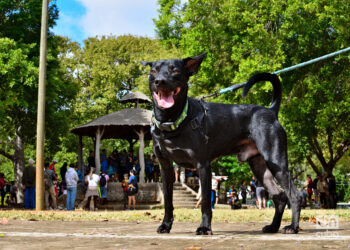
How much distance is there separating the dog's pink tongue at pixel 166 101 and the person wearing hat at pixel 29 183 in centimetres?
1457

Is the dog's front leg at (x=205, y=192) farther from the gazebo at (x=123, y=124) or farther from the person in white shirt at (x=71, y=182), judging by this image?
the gazebo at (x=123, y=124)

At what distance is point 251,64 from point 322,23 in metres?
4.67

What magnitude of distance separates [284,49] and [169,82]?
69.1ft

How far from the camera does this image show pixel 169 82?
5.28 metres

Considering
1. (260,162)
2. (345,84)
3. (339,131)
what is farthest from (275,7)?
(260,162)

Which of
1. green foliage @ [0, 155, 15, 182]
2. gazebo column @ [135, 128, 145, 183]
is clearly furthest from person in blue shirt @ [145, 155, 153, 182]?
green foliage @ [0, 155, 15, 182]

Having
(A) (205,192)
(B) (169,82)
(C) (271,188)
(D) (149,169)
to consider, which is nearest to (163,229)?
(A) (205,192)

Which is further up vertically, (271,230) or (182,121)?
(182,121)

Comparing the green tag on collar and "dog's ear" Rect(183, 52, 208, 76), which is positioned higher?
"dog's ear" Rect(183, 52, 208, 76)

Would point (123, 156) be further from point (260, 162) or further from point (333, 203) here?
point (260, 162)

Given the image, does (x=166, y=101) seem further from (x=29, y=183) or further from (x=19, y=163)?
(x=19, y=163)

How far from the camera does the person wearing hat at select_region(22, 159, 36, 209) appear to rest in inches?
737

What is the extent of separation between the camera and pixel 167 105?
533 cm

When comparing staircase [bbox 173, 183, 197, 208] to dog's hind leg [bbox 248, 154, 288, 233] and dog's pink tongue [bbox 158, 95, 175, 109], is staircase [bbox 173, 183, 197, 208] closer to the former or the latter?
dog's hind leg [bbox 248, 154, 288, 233]
